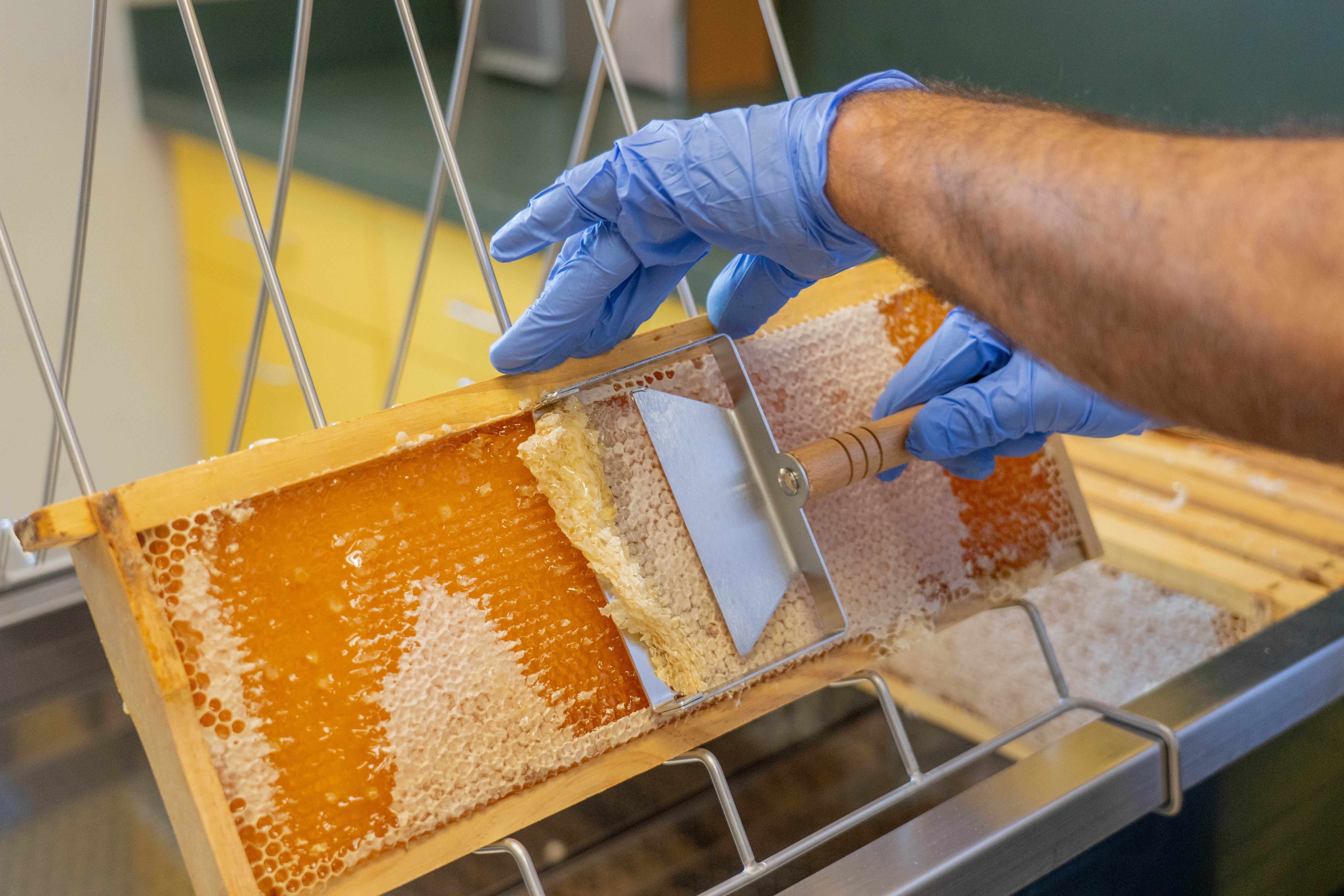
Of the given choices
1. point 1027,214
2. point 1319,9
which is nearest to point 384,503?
point 1027,214

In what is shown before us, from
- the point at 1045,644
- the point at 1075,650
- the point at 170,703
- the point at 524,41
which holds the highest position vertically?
the point at 524,41

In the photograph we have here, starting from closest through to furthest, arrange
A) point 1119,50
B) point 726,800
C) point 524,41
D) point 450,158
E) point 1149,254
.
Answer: point 1149,254 < point 726,800 < point 450,158 < point 1119,50 < point 524,41

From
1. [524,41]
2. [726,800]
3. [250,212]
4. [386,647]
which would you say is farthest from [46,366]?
[524,41]

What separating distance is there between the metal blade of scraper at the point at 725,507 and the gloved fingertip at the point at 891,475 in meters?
0.12

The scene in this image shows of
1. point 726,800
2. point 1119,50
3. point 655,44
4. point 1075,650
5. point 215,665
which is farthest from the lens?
point 655,44

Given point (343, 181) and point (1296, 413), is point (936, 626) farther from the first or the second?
point (343, 181)

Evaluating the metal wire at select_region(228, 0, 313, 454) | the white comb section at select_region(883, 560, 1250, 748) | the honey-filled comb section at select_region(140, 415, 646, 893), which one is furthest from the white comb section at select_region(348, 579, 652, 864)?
the white comb section at select_region(883, 560, 1250, 748)

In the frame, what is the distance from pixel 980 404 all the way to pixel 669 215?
0.86ft

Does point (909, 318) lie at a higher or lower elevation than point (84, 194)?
lower

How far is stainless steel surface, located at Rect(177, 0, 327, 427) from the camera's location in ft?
2.20

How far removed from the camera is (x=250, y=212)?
70 centimetres

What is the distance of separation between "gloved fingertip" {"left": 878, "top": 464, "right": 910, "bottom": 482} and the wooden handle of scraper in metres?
0.04

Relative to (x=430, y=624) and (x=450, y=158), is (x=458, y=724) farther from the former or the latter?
(x=450, y=158)

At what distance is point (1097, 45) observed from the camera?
5.65 feet
